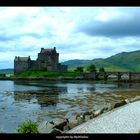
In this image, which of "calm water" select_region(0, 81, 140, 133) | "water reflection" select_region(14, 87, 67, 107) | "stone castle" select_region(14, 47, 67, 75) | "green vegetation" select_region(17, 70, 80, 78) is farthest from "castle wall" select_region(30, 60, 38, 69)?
"water reflection" select_region(14, 87, 67, 107)

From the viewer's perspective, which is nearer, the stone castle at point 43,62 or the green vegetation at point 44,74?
the stone castle at point 43,62

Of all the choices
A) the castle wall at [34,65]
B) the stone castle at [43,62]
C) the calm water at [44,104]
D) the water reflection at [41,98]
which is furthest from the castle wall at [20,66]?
the water reflection at [41,98]

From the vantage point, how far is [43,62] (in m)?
148

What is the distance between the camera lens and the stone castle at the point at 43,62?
5561 inches

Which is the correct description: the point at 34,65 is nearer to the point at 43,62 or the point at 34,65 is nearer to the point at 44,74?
the point at 44,74

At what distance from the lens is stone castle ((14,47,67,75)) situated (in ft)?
463

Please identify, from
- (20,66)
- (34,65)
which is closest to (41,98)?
(34,65)

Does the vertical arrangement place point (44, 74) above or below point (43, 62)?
below

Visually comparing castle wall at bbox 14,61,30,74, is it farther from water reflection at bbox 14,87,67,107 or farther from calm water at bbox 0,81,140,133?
water reflection at bbox 14,87,67,107

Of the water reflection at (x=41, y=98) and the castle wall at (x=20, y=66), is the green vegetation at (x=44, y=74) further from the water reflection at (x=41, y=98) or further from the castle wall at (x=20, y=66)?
the water reflection at (x=41, y=98)
